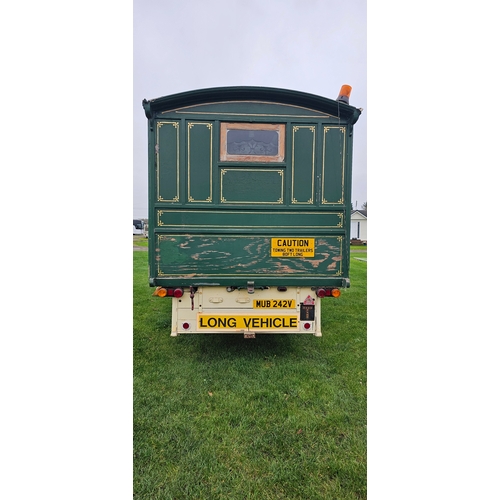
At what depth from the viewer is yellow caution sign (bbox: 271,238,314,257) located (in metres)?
3.05

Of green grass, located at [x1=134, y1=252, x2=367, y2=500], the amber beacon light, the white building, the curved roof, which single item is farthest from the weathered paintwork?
the white building

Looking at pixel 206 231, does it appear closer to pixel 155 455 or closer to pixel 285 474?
pixel 155 455

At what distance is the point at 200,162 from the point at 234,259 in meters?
1.29

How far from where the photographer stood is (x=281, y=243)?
3.05 metres

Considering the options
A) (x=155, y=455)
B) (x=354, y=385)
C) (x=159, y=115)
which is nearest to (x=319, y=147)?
(x=159, y=115)

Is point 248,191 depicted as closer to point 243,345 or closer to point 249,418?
point 243,345

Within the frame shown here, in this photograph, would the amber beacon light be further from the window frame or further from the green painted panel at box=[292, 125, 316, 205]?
the window frame

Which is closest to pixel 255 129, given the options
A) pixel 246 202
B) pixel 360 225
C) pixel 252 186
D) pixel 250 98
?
pixel 250 98

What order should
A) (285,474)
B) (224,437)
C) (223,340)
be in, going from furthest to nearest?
(223,340) < (224,437) < (285,474)

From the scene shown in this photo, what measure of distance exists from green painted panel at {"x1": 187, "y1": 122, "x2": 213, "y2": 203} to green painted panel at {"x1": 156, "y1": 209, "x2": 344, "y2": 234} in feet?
0.74

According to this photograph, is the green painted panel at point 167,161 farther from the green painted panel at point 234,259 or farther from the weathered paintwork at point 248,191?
the green painted panel at point 234,259

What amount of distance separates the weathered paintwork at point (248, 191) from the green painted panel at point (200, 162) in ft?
0.04

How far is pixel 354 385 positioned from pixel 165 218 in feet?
9.97

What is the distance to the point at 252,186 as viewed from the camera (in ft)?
9.89
